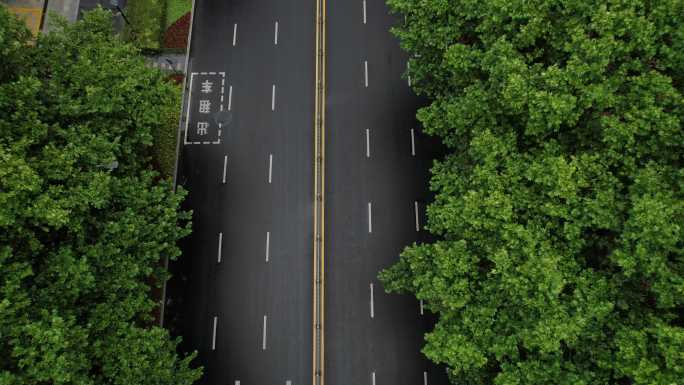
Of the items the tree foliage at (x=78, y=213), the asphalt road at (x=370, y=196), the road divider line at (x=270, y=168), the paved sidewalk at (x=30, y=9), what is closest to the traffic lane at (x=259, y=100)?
Answer: the road divider line at (x=270, y=168)

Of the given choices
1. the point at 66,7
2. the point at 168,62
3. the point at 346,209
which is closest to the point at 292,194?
the point at 346,209

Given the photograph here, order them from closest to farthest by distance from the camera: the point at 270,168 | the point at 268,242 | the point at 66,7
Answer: the point at 268,242 → the point at 270,168 → the point at 66,7

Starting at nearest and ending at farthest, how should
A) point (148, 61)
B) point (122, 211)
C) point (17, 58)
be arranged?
point (17, 58), point (122, 211), point (148, 61)

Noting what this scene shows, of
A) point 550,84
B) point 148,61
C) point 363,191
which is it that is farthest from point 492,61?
point 148,61

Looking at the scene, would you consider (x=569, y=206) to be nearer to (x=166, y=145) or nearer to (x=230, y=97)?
(x=230, y=97)

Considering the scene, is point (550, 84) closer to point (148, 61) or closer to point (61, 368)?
point (61, 368)

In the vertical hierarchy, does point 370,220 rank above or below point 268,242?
above

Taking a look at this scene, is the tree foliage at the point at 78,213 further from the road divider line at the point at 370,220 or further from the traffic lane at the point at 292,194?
the road divider line at the point at 370,220
